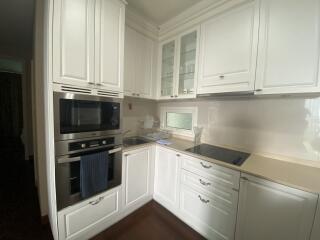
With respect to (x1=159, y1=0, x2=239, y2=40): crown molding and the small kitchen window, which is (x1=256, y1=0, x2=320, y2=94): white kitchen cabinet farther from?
the small kitchen window

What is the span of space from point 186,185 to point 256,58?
147cm

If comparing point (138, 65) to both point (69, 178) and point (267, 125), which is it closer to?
point (69, 178)

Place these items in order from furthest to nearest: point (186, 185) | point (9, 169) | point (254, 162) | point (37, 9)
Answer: point (9, 169) < point (186, 185) < point (37, 9) < point (254, 162)

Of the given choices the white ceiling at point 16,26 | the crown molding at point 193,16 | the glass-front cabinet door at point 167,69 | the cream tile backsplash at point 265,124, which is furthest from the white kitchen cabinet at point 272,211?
the white ceiling at point 16,26

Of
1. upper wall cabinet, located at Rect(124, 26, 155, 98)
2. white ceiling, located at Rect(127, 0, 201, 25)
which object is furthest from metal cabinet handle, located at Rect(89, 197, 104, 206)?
white ceiling, located at Rect(127, 0, 201, 25)

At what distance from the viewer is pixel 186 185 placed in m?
1.61

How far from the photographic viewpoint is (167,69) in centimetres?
220

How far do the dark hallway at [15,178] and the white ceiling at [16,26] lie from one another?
0.84 metres

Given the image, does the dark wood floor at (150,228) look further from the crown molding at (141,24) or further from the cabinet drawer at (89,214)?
the crown molding at (141,24)

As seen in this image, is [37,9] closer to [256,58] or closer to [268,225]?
[256,58]

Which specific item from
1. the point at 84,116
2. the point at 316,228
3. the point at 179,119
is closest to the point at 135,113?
the point at 179,119

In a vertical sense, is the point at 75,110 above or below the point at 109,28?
below

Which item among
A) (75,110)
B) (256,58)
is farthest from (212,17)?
(75,110)

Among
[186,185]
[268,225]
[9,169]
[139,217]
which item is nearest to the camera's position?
[268,225]
